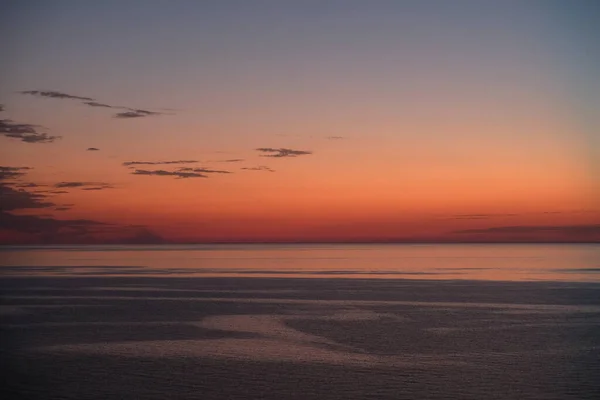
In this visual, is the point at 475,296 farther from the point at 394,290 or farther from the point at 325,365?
the point at 325,365

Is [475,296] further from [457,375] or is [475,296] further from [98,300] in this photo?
[457,375]

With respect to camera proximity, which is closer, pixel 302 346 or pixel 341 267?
pixel 302 346

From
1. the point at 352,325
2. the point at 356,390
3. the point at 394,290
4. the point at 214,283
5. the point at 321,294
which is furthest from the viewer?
the point at 214,283

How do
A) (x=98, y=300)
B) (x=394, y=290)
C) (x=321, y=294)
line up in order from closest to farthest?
(x=98, y=300), (x=321, y=294), (x=394, y=290)

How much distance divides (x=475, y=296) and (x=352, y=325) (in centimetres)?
1182

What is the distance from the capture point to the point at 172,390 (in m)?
14.3

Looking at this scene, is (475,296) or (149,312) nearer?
(149,312)

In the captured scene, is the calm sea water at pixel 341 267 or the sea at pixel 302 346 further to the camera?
the calm sea water at pixel 341 267

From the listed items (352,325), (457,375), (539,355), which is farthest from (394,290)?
(457,375)

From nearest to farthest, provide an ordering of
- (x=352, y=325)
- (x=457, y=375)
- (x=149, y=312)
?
(x=457, y=375), (x=352, y=325), (x=149, y=312)

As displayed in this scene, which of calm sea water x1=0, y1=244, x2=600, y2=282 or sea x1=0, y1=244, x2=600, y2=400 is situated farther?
calm sea water x1=0, y1=244, x2=600, y2=282

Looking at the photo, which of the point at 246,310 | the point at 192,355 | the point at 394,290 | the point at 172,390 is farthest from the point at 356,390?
the point at 394,290

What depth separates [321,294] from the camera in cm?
3444

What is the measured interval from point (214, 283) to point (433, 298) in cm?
1538
